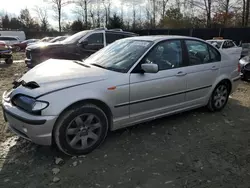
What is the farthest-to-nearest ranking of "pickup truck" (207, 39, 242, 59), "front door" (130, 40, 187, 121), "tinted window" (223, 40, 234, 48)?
"tinted window" (223, 40, 234, 48), "pickup truck" (207, 39, 242, 59), "front door" (130, 40, 187, 121)

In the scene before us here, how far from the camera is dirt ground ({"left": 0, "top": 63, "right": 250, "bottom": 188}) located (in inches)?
107

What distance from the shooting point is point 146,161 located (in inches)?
123

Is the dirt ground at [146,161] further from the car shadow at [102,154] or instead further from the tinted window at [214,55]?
the tinted window at [214,55]

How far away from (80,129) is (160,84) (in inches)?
57.8

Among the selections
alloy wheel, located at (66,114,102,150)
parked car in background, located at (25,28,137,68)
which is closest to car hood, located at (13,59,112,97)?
alloy wheel, located at (66,114,102,150)

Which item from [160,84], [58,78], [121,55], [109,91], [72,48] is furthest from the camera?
[72,48]

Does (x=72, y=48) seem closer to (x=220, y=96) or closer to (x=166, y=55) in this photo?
(x=166, y=55)

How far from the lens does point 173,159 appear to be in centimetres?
319

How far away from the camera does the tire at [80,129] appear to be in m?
2.98

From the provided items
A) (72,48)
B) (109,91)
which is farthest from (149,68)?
(72,48)

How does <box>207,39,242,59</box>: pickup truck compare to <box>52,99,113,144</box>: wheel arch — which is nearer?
<box>52,99,113,144</box>: wheel arch

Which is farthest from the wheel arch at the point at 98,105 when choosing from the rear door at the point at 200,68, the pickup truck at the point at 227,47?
the pickup truck at the point at 227,47

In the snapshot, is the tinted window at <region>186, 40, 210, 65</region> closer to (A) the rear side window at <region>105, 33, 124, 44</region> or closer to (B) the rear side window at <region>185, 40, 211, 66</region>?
(B) the rear side window at <region>185, 40, 211, 66</region>

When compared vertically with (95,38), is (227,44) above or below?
below
